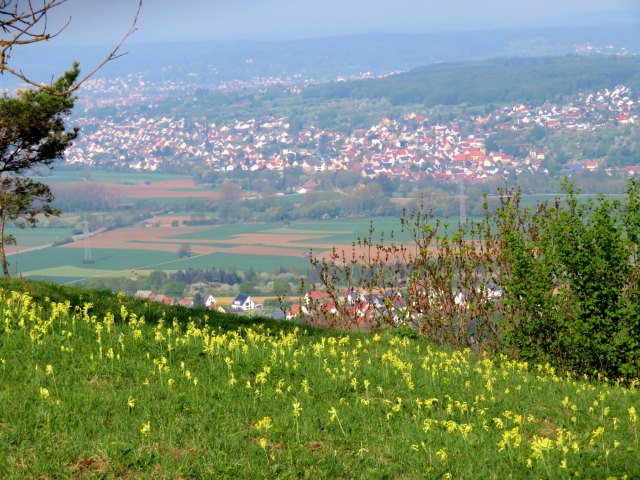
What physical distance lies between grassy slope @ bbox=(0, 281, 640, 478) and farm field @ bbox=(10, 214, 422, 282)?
75.0 metres

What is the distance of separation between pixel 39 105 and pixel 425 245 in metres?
11.4

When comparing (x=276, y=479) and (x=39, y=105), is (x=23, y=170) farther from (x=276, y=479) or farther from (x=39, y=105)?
(x=276, y=479)

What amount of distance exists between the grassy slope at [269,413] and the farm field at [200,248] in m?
75.0

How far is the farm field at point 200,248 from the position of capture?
313 ft

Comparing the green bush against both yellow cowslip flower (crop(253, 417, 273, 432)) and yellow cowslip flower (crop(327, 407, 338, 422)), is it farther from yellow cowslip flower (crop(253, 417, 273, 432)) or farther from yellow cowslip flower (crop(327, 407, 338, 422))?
yellow cowslip flower (crop(253, 417, 273, 432))

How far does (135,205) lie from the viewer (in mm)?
152875

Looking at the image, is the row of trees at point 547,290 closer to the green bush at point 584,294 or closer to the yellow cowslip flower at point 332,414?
the green bush at point 584,294

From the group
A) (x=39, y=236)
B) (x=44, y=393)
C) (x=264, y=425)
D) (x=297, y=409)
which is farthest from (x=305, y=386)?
(x=39, y=236)

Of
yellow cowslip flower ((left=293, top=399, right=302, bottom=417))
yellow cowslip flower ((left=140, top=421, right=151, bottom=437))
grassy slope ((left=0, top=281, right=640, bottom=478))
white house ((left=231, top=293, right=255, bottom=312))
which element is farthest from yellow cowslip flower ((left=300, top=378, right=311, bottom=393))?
white house ((left=231, top=293, right=255, bottom=312))

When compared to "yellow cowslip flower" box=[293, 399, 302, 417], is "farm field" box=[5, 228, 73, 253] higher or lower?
lower

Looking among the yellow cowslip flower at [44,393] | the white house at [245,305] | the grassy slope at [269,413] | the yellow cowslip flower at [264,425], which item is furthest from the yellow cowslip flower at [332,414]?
the white house at [245,305]

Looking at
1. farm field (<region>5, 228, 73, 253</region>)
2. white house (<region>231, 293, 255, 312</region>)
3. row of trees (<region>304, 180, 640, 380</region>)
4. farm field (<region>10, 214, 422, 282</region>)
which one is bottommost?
farm field (<region>10, 214, 422, 282</region>)

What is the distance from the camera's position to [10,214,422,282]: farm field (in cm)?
9550

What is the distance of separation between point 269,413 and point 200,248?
106 m
